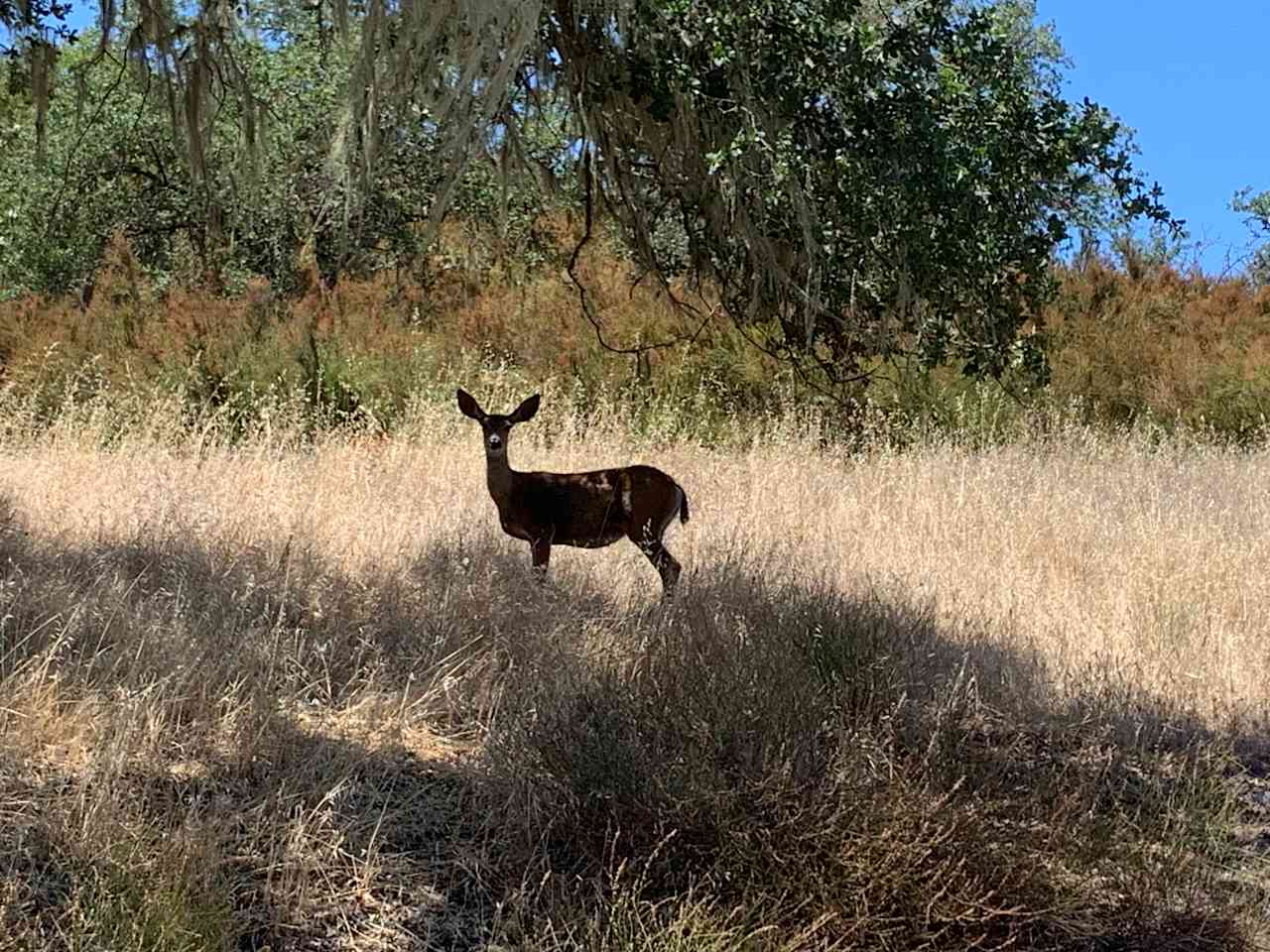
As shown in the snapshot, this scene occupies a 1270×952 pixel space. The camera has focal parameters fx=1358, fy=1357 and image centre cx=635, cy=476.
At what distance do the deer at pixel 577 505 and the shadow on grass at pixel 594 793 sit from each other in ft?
3.66

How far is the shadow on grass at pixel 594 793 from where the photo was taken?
3326 millimetres

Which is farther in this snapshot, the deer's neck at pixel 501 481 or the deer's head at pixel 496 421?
the deer's neck at pixel 501 481

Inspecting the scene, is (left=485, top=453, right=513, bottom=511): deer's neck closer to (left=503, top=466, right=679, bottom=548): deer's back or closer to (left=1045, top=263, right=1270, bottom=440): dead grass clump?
(left=503, top=466, right=679, bottom=548): deer's back

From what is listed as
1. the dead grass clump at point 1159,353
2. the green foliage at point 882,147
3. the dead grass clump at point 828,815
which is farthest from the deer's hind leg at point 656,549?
the dead grass clump at point 1159,353

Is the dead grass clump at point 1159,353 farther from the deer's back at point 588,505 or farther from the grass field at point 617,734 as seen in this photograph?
the deer's back at point 588,505

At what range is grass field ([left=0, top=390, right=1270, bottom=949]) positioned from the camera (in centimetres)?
335

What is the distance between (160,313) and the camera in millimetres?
14062

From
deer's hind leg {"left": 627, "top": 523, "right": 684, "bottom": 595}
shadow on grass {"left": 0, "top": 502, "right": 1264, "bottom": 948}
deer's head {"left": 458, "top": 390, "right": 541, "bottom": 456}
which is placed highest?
deer's head {"left": 458, "top": 390, "right": 541, "bottom": 456}

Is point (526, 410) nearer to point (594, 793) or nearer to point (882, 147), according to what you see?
point (882, 147)

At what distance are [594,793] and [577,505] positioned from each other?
304cm

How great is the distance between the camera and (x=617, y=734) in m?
3.91

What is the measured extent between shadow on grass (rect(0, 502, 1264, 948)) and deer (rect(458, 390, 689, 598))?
3.66 feet

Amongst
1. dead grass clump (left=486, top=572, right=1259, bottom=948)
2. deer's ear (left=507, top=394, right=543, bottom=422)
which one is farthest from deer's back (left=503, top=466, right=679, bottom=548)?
dead grass clump (left=486, top=572, right=1259, bottom=948)

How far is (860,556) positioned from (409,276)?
7.89 m
